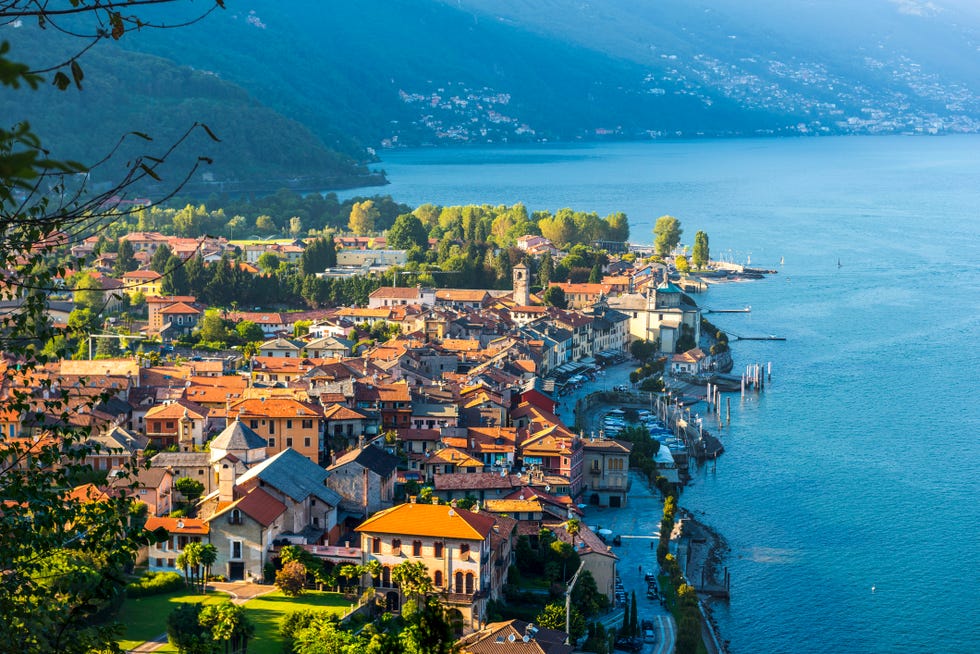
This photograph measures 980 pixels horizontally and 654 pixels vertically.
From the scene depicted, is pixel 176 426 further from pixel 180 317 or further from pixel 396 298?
pixel 396 298

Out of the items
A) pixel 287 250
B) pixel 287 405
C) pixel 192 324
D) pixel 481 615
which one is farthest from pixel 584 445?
pixel 287 250

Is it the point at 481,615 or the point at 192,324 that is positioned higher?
the point at 192,324

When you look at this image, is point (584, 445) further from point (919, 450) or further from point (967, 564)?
point (919, 450)

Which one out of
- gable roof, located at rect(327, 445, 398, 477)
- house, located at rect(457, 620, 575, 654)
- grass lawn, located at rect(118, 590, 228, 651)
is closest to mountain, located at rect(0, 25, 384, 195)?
gable roof, located at rect(327, 445, 398, 477)

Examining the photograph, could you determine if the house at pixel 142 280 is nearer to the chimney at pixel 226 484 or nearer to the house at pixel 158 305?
the house at pixel 158 305

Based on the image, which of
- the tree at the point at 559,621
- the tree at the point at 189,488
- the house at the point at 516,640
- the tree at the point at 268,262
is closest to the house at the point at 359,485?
the tree at the point at 189,488

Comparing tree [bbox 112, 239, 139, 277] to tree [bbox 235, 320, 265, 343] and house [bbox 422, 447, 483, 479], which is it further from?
house [bbox 422, 447, 483, 479]
